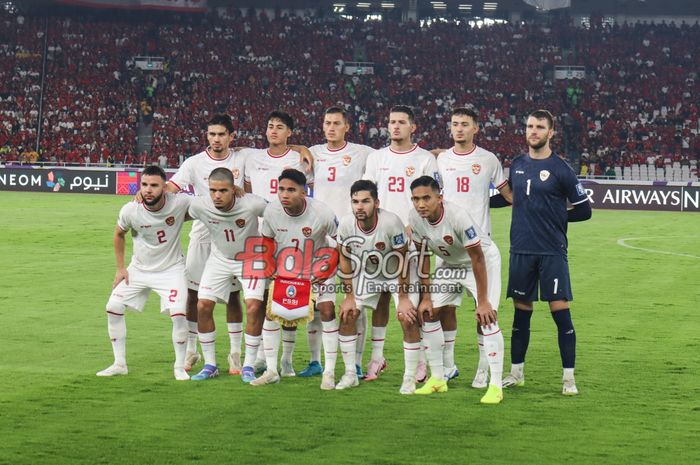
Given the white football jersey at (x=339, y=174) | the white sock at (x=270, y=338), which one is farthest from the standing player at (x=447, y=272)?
the white sock at (x=270, y=338)

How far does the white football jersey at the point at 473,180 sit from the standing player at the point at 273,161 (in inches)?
54.6

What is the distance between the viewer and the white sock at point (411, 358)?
878 centimetres

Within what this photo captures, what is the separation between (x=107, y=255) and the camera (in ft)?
66.9

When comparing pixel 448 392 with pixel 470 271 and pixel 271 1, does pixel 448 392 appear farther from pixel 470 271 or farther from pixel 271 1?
pixel 271 1

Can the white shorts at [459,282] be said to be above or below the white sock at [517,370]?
above

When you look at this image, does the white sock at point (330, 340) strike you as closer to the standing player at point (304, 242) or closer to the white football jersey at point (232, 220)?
the standing player at point (304, 242)

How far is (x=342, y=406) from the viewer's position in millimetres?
8188

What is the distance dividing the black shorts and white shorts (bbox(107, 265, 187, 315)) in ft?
9.61

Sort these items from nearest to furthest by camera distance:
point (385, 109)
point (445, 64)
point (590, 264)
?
1. point (590, 264)
2. point (385, 109)
3. point (445, 64)

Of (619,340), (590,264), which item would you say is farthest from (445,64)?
(619,340)

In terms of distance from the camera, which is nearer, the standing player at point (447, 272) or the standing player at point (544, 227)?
the standing player at point (447, 272)

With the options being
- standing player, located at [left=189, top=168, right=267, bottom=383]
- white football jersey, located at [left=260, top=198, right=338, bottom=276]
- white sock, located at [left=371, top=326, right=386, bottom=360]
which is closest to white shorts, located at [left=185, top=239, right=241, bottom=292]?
standing player, located at [left=189, top=168, right=267, bottom=383]

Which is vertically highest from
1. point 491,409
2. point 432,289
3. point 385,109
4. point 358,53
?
point 358,53

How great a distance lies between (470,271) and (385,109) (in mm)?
41865
